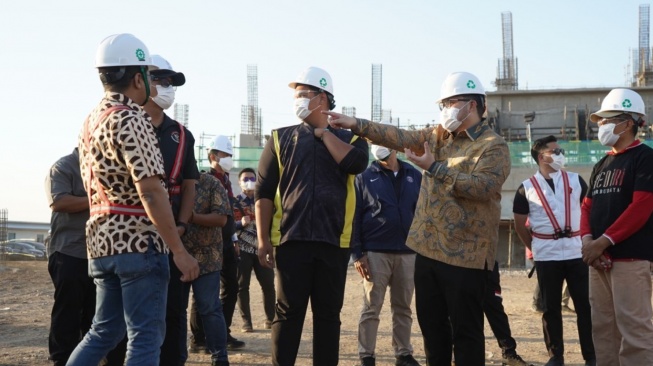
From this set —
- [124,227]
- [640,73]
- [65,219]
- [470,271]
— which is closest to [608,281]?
[470,271]

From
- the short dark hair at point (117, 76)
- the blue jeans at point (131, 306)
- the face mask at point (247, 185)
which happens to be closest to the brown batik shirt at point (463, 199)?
the short dark hair at point (117, 76)

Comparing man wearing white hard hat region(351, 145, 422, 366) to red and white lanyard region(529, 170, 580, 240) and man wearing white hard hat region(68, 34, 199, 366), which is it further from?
man wearing white hard hat region(68, 34, 199, 366)

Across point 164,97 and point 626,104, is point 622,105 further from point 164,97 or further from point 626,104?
point 164,97

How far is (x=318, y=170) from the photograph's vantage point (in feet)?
20.4

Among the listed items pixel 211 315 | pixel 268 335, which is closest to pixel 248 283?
pixel 268 335

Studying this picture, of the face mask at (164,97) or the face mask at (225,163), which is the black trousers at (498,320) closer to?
the face mask at (225,163)

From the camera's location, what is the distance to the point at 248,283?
11398 mm

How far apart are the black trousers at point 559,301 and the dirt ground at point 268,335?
50 cm

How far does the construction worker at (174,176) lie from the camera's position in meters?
6.32

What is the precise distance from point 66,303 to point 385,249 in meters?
3.35

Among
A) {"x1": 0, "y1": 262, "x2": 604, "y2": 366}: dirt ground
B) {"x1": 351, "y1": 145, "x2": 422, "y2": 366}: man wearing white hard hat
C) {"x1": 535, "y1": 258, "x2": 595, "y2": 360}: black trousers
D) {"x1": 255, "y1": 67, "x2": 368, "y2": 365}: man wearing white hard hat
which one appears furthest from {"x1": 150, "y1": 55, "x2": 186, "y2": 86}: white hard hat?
{"x1": 535, "y1": 258, "x2": 595, "y2": 360}: black trousers

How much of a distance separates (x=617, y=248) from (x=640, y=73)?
57.6 meters

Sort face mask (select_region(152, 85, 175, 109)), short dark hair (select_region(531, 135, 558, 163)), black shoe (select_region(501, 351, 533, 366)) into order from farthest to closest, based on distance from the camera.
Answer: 1. short dark hair (select_region(531, 135, 558, 163))
2. black shoe (select_region(501, 351, 533, 366))
3. face mask (select_region(152, 85, 175, 109))

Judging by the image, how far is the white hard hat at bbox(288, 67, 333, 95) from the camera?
6.29 m
